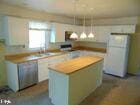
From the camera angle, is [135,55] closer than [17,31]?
No

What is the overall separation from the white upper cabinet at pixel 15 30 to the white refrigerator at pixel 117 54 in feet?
11.3

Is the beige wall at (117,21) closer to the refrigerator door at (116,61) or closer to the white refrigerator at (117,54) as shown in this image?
the white refrigerator at (117,54)

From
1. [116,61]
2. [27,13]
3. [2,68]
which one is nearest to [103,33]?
[116,61]

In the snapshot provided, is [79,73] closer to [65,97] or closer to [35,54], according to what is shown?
[65,97]

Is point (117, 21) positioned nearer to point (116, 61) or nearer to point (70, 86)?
point (116, 61)

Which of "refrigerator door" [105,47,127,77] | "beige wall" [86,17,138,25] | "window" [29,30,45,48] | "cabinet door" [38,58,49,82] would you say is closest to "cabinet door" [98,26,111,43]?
"beige wall" [86,17,138,25]

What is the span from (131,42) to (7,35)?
16.0ft

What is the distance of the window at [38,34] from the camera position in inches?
177

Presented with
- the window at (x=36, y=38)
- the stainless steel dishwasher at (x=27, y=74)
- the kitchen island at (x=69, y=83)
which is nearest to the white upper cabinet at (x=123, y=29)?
the kitchen island at (x=69, y=83)

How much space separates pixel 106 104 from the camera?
10.1ft

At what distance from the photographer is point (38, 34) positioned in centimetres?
481

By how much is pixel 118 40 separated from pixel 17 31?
3.81 metres

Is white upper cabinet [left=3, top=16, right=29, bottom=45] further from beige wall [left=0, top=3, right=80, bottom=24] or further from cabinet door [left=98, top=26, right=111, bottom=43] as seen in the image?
cabinet door [left=98, top=26, right=111, bottom=43]

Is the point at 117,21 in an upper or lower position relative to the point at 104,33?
upper
